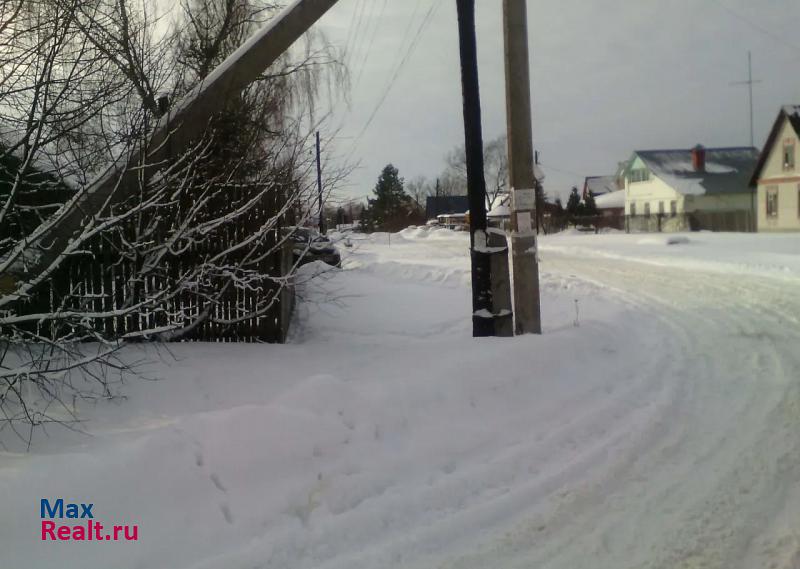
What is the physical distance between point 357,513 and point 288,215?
15.8 feet

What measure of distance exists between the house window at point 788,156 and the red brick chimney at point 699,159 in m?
12.8

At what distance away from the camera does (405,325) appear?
33.9ft

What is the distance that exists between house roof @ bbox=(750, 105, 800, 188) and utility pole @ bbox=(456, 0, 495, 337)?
3853cm

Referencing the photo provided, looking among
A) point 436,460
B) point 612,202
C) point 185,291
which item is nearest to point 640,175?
point 612,202

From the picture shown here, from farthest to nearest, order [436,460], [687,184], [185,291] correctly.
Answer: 1. [687,184]
2. [185,291]
3. [436,460]

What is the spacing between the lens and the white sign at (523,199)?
805cm

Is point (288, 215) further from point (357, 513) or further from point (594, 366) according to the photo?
point (357, 513)

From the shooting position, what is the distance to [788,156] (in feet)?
134

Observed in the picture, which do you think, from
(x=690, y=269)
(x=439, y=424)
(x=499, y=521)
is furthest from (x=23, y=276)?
(x=690, y=269)

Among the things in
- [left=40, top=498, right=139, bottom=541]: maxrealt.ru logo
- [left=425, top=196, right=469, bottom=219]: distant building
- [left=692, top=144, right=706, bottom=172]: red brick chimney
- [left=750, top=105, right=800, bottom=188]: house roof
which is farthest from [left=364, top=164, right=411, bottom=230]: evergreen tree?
[left=40, top=498, right=139, bottom=541]: maxrealt.ru logo

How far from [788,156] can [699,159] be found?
13.4m

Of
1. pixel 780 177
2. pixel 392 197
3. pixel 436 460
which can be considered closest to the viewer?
pixel 436 460

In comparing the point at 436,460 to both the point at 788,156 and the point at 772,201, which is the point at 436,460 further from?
the point at 772,201

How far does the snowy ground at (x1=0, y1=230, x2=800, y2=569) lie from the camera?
3.69m
